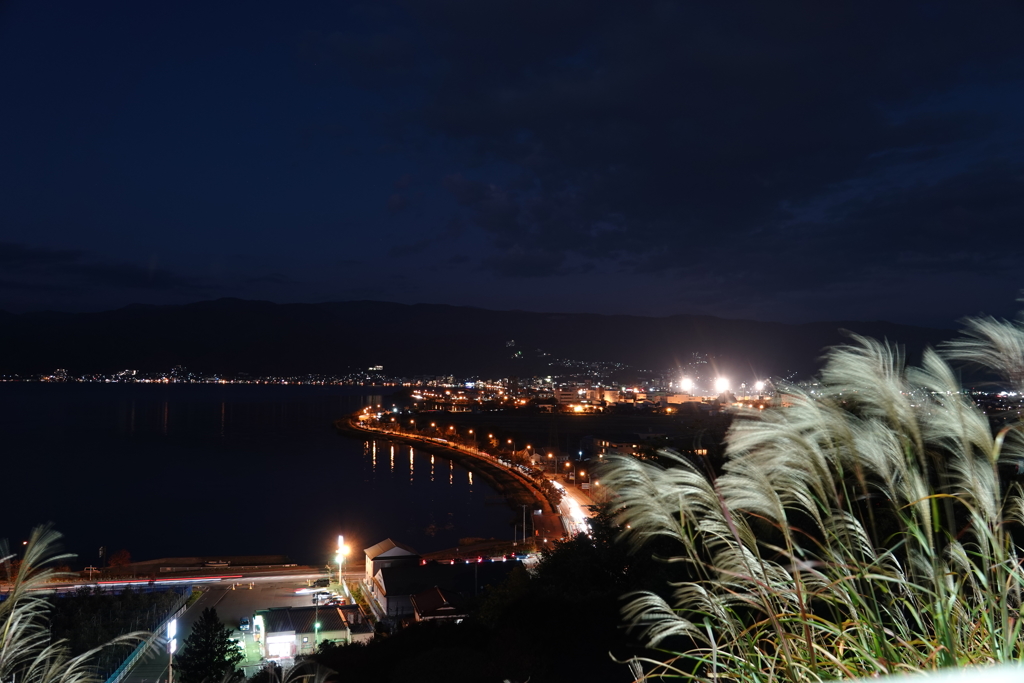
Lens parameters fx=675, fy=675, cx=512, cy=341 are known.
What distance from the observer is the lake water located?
55.7 feet

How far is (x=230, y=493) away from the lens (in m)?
22.1

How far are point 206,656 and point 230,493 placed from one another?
1712cm

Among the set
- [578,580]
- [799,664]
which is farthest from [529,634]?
[799,664]

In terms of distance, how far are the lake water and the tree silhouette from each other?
8910 mm

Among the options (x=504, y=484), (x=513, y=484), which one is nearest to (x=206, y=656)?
(x=513, y=484)

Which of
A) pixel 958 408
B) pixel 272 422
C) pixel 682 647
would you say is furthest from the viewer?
pixel 272 422

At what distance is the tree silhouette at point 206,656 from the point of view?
241 inches

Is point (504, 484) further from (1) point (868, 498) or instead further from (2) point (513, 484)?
(1) point (868, 498)

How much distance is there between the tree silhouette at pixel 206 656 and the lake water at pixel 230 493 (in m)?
Result: 8.91

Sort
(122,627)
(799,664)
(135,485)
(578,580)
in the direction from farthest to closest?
(135,485) < (122,627) < (578,580) < (799,664)

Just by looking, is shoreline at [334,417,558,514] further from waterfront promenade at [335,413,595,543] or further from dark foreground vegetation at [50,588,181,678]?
dark foreground vegetation at [50,588,181,678]

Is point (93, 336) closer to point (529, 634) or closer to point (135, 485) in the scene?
point (135, 485)

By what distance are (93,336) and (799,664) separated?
5600 inches

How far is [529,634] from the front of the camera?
4605 mm
